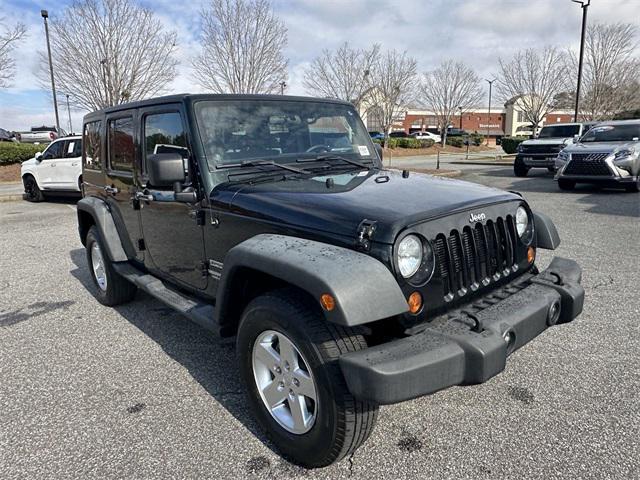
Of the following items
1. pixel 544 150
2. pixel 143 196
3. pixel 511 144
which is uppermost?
pixel 511 144

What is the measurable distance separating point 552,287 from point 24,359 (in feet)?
12.3

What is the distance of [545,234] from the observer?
3.22 metres

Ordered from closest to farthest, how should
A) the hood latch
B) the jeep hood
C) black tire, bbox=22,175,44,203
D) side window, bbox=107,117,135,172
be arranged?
the hood latch, the jeep hood, side window, bbox=107,117,135,172, black tire, bbox=22,175,44,203

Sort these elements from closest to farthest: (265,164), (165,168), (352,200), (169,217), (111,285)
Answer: (352,200)
(165,168)
(265,164)
(169,217)
(111,285)

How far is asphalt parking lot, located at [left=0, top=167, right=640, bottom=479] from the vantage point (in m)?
2.42

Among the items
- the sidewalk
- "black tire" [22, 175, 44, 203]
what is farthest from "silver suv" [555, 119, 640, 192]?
the sidewalk

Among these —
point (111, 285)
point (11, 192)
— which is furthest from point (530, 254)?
point (11, 192)

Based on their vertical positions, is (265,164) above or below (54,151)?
below

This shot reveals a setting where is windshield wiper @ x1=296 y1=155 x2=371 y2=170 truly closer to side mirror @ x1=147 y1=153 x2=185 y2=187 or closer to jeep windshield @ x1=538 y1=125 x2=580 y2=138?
side mirror @ x1=147 y1=153 x2=185 y2=187

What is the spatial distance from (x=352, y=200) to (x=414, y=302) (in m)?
→ 0.63

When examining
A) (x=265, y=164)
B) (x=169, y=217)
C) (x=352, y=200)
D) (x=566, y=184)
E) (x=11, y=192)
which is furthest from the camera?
(x=11, y=192)

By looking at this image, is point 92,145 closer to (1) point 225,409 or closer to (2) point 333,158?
(2) point 333,158

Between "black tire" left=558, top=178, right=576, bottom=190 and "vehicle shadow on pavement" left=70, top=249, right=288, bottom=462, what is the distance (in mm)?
10616

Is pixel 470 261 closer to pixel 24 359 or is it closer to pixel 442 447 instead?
pixel 442 447
